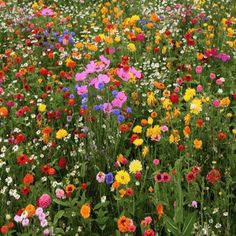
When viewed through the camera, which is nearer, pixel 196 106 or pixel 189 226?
pixel 189 226

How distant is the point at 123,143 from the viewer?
3.56 meters

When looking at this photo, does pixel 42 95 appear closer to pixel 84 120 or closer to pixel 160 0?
pixel 84 120

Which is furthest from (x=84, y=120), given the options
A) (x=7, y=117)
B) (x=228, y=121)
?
(x=228, y=121)

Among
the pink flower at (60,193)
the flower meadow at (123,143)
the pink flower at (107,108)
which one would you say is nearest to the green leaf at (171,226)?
the flower meadow at (123,143)

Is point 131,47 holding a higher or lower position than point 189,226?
lower

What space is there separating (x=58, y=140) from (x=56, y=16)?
313 centimetres

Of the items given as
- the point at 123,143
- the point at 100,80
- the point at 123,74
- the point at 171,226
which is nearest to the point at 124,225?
the point at 171,226

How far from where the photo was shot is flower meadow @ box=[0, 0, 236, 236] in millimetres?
2758

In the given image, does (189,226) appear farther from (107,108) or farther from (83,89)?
(83,89)

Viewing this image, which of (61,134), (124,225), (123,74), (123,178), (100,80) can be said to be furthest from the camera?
(123,74)

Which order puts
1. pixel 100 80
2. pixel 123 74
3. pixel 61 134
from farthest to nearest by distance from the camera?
pixel 123 74 < pixel 100 80 < pixel 61 134

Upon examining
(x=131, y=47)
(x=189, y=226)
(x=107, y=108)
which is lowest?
(x=131, y=47)

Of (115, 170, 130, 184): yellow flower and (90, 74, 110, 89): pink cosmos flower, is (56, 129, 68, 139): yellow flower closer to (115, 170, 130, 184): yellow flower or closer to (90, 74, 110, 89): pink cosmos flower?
(90, 74, 110, 89): pink cosmos flower

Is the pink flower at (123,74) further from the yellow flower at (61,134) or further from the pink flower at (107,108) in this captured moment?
the yellow flower at (61,134)
